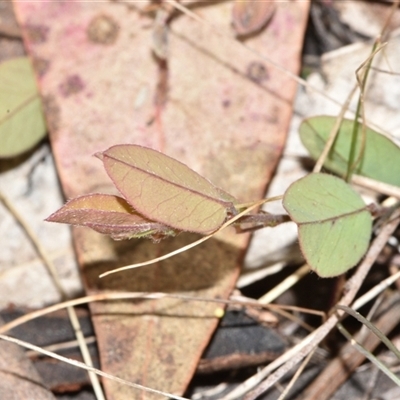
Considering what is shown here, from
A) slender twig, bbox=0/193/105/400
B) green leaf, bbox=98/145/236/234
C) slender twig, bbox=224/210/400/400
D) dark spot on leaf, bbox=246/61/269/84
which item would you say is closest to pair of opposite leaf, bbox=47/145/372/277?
green leaf, bbox=98/145/236/234

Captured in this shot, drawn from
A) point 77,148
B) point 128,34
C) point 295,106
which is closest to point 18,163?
point 77,148

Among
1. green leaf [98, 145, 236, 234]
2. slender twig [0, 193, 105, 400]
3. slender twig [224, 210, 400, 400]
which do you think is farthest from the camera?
slender twig [0, 193, 105, 400]

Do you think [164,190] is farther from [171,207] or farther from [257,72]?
[257,72]

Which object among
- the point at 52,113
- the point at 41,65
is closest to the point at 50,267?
the point at 52,113

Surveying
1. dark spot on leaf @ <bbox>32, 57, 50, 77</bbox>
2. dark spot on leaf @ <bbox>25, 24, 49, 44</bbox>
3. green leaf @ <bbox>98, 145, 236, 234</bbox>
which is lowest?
green leaf @ <bbox>98, 145, 236, 234</bbox>

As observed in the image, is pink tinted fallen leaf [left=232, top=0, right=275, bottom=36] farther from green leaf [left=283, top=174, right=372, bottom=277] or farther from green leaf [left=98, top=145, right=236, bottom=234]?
green leaf [left=98, top=145, right=236, bottom=234]

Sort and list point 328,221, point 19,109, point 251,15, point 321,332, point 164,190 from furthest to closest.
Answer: point 19,109
point 251,15
point 321,332
point 328,221
point 164,190

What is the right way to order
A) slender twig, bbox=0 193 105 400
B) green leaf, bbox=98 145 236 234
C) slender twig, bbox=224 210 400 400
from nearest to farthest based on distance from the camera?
green leaf, bbox=98 145 236 234 → slender twig, bbox=224 210 400 400 → slender twig, bbox=0 193 105 400
